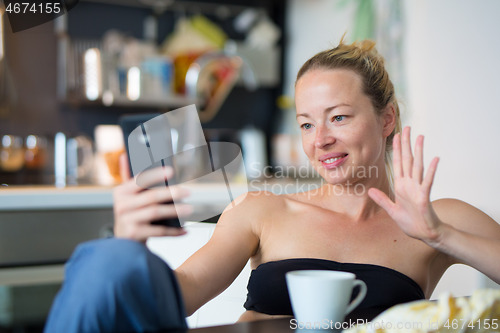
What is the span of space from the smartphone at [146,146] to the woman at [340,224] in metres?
0.33

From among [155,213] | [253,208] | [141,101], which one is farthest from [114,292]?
[141,101]

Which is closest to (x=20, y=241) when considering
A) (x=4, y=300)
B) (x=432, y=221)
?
(x=4, y=300)

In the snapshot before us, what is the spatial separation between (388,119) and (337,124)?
A: 0.20 meters

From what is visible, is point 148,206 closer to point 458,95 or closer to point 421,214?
point 421,214

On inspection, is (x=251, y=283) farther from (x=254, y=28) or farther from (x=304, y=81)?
(x=254, y=28)

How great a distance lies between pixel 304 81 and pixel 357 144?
0.64 feet

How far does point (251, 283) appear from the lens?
120 centimetres

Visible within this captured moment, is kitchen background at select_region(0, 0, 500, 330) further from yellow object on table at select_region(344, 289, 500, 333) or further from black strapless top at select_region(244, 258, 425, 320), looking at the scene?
yellow object on table at select_region(344, 289, 500, 333)

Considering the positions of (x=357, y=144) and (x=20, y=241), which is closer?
(x=357, y=144)

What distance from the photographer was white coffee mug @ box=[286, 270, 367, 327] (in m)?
0.70

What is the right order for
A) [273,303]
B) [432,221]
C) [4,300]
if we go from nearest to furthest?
[432,221], [273,303], [4,300]

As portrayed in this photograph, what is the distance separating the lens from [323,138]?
3.96 ft

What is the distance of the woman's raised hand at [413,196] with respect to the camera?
0.94 meters

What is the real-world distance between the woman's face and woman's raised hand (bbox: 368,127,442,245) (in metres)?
0.25
